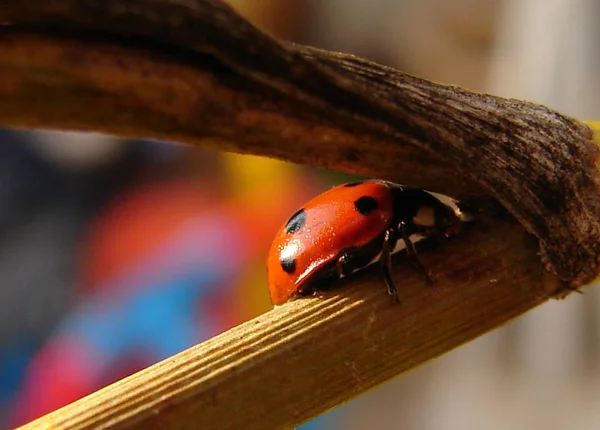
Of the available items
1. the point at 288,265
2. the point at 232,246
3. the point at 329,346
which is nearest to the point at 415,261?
the point at 329,346

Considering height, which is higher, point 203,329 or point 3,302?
point 3,302

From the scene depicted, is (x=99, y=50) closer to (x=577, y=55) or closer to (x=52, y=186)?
(x=577, y=55)

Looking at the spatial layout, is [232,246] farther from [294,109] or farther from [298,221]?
[294,109]

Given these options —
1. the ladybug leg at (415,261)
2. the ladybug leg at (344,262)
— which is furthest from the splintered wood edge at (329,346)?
the ladybug leg at (344,262)

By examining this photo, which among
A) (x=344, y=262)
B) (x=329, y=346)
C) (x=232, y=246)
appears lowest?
(x=329, y=346)

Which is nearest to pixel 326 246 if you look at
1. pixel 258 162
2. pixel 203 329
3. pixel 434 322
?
pixel 434 322

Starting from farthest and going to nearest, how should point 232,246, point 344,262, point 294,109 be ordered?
point 232,246
point 344,262
point 294,109
